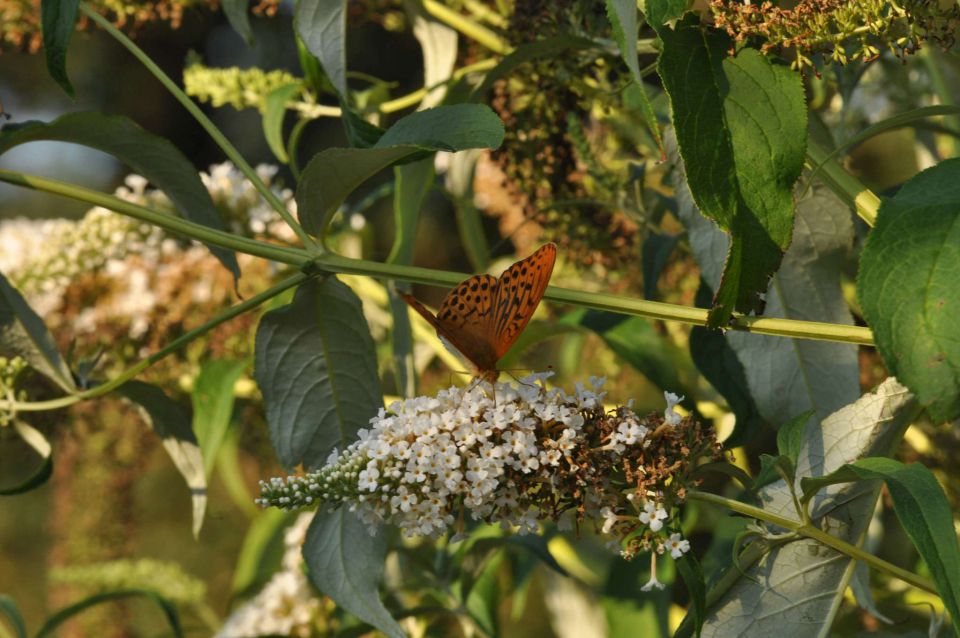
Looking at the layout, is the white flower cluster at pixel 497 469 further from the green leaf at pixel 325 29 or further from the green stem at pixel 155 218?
the green leaf at pixel 325 29

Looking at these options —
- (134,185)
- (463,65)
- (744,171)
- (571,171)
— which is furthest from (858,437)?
(134,185)

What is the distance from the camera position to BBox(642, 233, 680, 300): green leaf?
33.4 inches

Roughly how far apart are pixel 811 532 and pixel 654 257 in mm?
331

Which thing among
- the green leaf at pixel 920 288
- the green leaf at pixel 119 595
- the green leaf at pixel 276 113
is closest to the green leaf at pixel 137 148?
the green leaf at pixel 276 113

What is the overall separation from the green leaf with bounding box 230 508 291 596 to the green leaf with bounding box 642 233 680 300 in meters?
0.69

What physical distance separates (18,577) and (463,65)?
3.20 m

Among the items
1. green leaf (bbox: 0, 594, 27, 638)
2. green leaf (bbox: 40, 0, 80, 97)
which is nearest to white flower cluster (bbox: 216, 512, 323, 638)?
green leaf (bbox: 0, 594, 27, 638)

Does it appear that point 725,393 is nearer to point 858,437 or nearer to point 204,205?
point 858,437

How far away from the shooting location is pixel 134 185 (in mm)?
1275

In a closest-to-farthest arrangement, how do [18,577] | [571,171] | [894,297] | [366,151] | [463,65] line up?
[894,297]
[366,151]
[571,171]
[463,65]
[18,577]

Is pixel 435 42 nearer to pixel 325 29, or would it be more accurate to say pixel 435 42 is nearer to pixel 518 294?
pixel 325 29

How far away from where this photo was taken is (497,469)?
1.89 ft

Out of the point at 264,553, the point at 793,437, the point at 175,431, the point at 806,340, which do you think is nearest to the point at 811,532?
the point at 793,437

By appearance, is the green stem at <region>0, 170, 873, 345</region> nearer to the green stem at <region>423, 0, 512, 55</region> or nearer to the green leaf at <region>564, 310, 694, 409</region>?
the green leaf at <region>564, 310, 694, 409</region>
